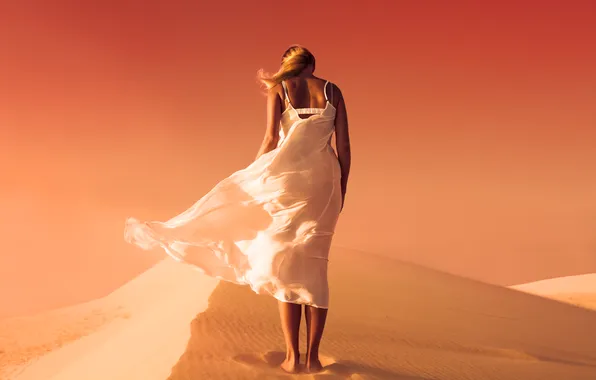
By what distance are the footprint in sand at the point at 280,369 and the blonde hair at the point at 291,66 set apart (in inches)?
96.5

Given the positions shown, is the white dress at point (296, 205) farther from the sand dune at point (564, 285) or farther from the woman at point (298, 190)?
the sand dune at point (564, 285)

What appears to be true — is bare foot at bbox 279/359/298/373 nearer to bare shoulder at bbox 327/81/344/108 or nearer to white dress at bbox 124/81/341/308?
white dress at bbox 124/81/341/308

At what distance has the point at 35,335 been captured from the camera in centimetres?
1247

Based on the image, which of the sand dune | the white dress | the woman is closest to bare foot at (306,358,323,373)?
the woman

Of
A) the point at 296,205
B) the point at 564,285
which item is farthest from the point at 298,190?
the point at 564,285

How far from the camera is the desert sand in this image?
224 inches

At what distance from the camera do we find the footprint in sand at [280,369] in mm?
4988

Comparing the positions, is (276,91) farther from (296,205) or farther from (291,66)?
(296,205)

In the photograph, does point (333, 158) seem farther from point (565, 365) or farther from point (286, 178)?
point (565, 365)

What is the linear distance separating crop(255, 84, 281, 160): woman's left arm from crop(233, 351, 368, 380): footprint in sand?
1.94m

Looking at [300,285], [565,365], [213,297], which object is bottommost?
[565,365]

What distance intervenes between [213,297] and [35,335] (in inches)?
233

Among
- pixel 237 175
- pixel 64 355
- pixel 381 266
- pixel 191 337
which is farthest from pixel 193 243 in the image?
pixel 381 266

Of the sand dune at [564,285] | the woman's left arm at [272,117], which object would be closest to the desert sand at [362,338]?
the woman's left arm at [272,117]
